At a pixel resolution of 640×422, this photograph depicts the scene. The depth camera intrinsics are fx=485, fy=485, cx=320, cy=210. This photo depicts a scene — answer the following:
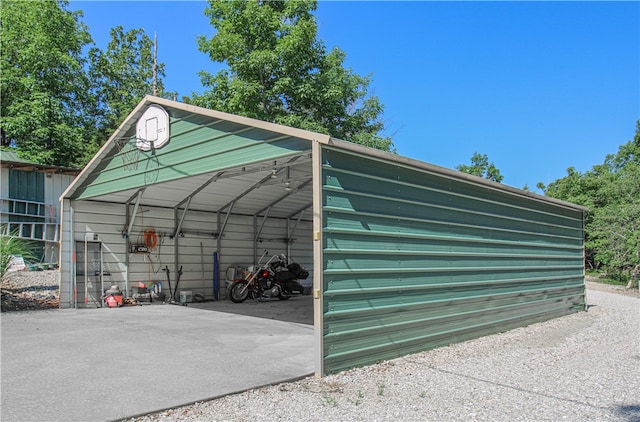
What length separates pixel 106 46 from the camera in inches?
928

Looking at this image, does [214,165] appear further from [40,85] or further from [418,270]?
[40,85]

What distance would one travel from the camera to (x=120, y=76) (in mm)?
23266

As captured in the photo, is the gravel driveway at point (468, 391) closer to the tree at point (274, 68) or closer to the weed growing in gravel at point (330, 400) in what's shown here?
the weed growing in gravel at point (330, 400)

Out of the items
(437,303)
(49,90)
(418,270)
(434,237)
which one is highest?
(49,90)

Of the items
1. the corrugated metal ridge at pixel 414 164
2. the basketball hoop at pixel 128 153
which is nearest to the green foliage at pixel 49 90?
the basketball hoop at pixel 128 153

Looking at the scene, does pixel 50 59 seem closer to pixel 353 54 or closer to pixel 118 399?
pixel 353 54

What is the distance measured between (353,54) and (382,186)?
500 inches

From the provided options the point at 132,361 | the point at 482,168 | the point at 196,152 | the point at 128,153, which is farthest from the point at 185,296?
the point at 482,168

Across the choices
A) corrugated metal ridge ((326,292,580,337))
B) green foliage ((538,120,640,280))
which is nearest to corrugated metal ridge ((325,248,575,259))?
corrugated metal ridge ((326,292,580,337))

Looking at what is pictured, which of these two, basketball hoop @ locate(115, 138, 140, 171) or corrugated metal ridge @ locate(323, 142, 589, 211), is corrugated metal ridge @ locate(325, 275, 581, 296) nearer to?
corrugated metal ridge @ locate(323, 142, 589, 211)

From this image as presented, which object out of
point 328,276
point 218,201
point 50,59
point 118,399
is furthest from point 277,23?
point 118,399

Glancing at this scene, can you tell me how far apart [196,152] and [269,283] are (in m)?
4.82

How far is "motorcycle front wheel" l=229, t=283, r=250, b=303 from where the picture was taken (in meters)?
10.1

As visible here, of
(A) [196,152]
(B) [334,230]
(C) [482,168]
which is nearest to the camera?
(B) [334,230]
